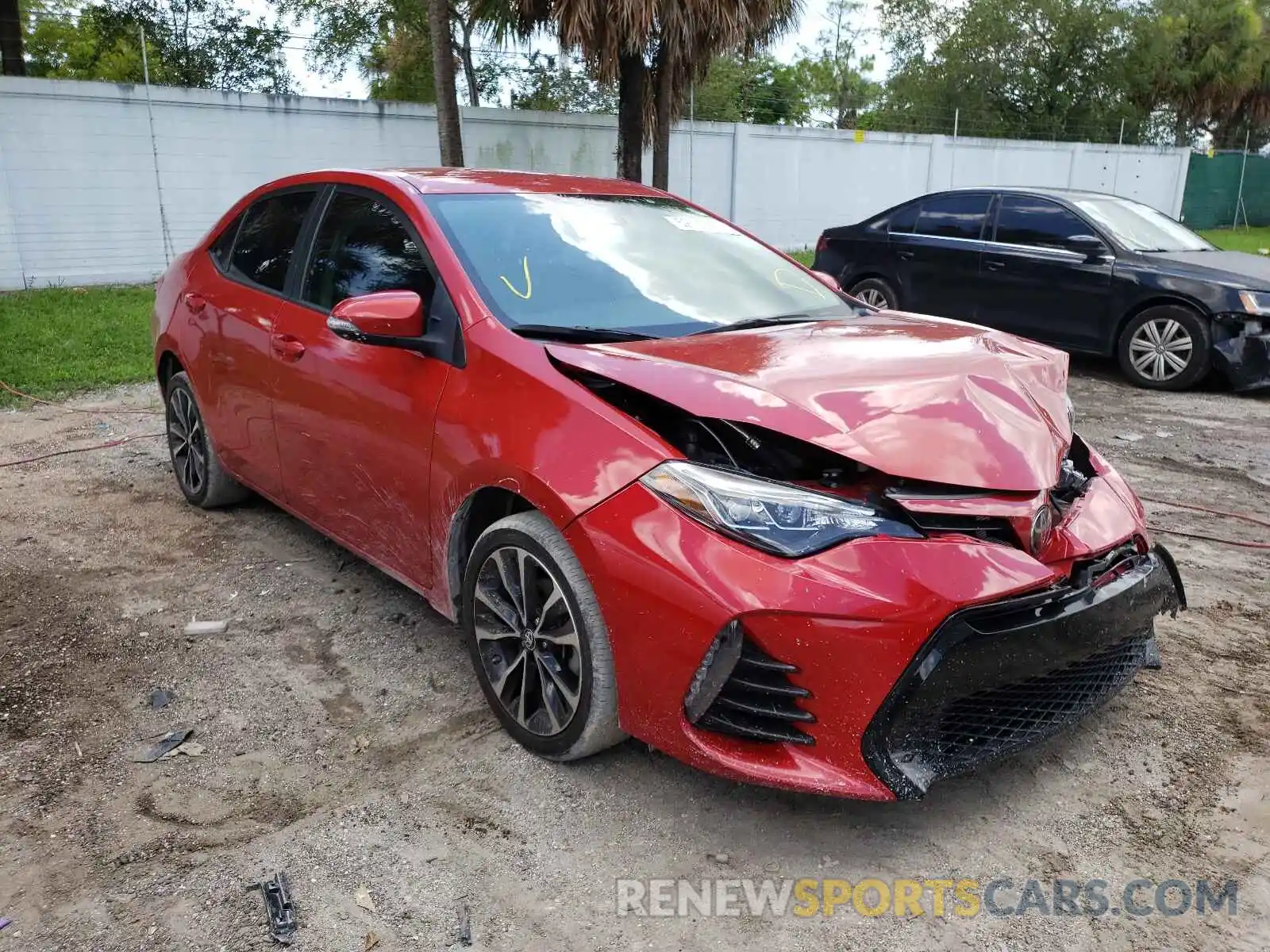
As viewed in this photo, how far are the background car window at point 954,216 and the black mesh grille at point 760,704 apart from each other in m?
7.60

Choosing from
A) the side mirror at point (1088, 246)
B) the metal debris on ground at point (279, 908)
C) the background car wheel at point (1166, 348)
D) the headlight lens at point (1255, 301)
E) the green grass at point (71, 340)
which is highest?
the side mirror at point (1088, 246)

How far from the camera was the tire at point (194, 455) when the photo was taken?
477cm

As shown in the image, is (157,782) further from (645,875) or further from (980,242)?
(980,242)

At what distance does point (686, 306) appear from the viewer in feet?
11.0

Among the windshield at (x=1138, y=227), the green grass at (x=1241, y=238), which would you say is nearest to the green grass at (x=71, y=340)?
the windshield at (x=1138, y=227)

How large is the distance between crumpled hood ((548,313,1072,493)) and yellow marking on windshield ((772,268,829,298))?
0.68 metres

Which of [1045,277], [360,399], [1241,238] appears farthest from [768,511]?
[1241,238]

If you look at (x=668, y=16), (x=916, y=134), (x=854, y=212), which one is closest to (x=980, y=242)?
(x=668, y=16)

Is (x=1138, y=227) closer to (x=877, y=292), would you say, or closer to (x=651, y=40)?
(x=877, y=292)

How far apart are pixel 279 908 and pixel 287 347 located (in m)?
2.13

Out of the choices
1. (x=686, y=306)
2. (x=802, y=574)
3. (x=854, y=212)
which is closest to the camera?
(x=802, y=574)

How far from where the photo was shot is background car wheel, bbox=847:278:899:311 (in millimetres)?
9536

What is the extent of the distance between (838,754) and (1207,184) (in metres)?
31.0

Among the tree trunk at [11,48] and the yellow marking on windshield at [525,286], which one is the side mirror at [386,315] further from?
the tree trunk at [11,48]
